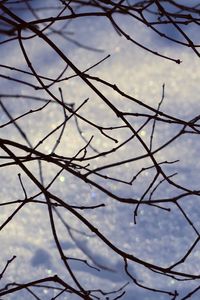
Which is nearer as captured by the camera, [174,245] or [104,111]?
[174,245]

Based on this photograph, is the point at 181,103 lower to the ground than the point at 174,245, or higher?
higher

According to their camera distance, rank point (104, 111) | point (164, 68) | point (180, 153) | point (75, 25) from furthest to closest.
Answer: point (75, 25) < point (164, 68) < point (104, 111) < point (180, 153)

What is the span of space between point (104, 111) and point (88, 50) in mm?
532

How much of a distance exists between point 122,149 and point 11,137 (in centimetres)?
48

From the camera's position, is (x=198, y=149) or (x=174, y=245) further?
(x=198, y=149)

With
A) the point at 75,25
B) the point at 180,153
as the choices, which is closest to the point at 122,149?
the point at 180,153

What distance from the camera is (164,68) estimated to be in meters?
3.53

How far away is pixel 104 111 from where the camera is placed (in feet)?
10.9

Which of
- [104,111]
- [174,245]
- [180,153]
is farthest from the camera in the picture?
[104,111]

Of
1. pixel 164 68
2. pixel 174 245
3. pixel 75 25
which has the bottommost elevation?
pixel 174 245

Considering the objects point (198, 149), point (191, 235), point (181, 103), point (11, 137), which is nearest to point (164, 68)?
point (181, 103)

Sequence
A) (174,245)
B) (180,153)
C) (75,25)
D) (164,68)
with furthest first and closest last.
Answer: (75,25), (164,68), (180,153), (174,245)

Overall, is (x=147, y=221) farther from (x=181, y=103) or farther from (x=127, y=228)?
(x=181, y=103)

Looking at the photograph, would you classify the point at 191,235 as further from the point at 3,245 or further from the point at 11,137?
the point at 11,137
